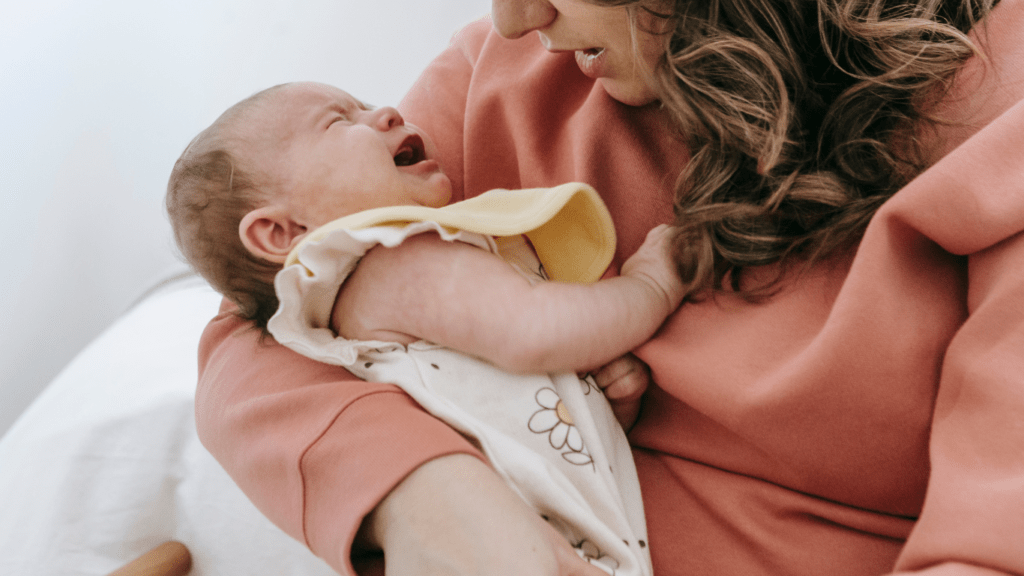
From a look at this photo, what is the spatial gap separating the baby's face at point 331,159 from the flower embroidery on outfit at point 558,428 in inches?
12.0

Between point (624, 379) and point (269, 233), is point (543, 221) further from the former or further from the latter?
point (269, 233)

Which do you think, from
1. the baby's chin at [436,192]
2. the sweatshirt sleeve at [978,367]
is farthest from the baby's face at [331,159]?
the sweatshirt sleeve at [978,367]

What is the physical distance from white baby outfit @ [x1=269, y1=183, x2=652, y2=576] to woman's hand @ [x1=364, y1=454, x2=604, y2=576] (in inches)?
1.9

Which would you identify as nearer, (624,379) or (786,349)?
(786,349)

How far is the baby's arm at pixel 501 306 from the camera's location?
68cm

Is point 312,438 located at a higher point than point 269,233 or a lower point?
lower

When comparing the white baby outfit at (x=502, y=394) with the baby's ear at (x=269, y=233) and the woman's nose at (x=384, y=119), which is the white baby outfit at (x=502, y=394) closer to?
the baby's ear at (x=269, y=233)

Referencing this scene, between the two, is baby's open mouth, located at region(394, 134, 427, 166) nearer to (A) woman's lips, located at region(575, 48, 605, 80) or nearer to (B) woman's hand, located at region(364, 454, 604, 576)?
(A) woman's lips, located at region(575, 48, 605, 80)

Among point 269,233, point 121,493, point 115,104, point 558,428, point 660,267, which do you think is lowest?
point 121,493

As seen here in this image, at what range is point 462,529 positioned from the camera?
0.59 meters

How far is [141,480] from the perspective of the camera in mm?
1132

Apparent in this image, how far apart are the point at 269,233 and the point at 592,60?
43 centimetres

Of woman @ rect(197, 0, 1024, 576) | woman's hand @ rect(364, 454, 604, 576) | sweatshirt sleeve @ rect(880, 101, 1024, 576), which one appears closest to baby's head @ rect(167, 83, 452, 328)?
woman @ rect(197, 0, 1024, 576)

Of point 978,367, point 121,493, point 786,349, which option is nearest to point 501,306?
point 786,349
